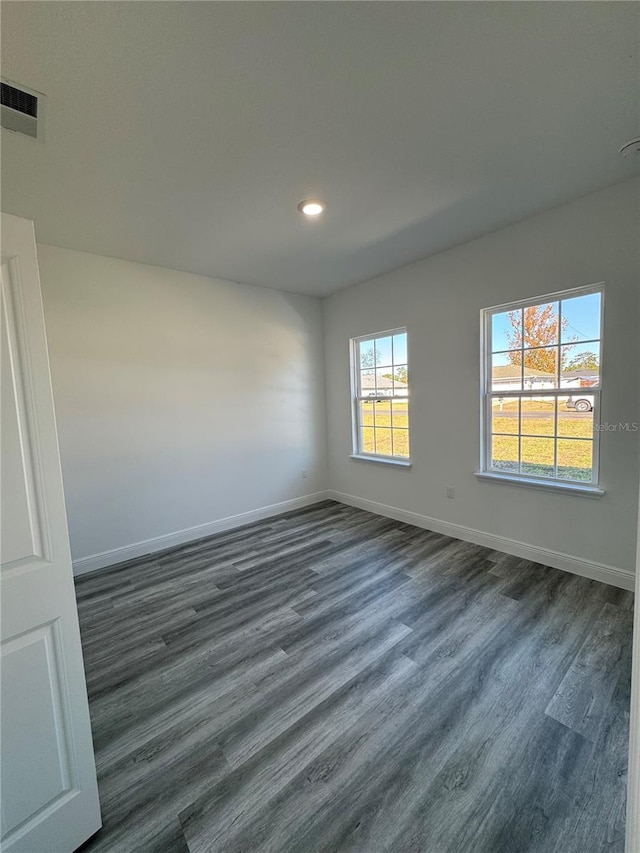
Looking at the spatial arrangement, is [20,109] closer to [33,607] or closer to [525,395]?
[33,607]

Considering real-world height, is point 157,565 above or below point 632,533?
below

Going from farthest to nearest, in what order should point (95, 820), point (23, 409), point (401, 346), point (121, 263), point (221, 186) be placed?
point (401, 346) < point (121, 263) < point (221, 186) < point (95, 820) < point (23, 409)

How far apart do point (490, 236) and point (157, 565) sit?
13.5ft

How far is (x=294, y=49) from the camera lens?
1.30 m

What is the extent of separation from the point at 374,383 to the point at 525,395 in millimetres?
1710

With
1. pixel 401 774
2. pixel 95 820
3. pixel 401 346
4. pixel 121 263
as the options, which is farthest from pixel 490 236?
pixel 95 820

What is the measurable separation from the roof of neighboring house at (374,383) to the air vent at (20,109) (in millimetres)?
3294

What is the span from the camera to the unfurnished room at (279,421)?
3.69 ft

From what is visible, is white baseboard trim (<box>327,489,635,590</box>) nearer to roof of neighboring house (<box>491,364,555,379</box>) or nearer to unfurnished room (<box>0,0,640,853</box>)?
unfurnished room (<box>0,0,640,853</box>)

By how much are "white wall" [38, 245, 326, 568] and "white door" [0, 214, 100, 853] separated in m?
2.25

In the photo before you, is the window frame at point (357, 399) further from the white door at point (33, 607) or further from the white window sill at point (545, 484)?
the white door at point (33, 607)

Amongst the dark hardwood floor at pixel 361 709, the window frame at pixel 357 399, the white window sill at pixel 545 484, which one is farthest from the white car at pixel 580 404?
the window frame at pixel 357 399

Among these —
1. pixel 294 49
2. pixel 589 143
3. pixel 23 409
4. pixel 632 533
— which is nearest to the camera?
pixel 23 409

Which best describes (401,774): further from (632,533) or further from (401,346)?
(401,346)
